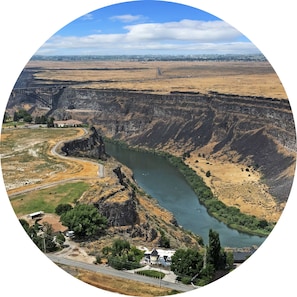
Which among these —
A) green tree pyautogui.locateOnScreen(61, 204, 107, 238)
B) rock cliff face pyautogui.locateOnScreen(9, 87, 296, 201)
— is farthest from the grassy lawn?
rock cliff face pyautogui.locateOnScreen(9, 87, 296, 201)

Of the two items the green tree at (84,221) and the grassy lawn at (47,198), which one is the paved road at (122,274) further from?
the grassy lawn at (47,198)

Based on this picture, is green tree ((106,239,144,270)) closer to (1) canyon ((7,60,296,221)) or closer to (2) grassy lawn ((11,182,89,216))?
(2) grassy lawn ((11,182,89,216))

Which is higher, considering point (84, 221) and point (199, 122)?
point (84, 221)

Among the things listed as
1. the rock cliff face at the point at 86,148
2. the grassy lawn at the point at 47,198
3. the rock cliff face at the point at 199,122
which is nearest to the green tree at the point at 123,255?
the grassy lawn at the point at 47,198

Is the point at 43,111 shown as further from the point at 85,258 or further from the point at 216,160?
the point at 85,258

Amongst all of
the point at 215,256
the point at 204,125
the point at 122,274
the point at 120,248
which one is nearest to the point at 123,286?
the point at 122,274

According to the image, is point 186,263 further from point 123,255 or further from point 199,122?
point 199,122
